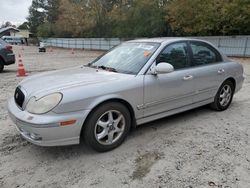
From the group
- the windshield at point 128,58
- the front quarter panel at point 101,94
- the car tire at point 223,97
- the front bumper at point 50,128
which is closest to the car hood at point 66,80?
the front quarter panel at point 101,94

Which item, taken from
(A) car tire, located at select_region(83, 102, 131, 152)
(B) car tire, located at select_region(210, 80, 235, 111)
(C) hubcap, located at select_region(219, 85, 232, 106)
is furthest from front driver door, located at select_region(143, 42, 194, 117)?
(C) hubcap, located at select_region(219, 85, 232, 106)

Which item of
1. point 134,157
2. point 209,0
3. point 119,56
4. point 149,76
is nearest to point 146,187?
point 134,157

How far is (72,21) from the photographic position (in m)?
40.3

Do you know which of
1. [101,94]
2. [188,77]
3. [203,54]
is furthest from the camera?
[203,54]

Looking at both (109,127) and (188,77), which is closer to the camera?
(109,127)

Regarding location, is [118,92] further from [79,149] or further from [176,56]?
[176,56]

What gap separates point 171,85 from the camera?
383cm

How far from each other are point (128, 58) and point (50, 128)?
1.73m

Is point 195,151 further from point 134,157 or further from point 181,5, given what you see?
point 181,5

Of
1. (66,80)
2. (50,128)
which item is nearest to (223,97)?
(66,80)

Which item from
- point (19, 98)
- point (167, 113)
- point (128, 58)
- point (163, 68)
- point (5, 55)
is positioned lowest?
point (167, 113)

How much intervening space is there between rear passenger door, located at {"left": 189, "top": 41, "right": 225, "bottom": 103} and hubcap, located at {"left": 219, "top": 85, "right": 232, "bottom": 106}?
→ 0.94 ft

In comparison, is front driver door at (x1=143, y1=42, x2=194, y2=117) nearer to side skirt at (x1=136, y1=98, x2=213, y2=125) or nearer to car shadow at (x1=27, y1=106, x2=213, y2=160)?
side skirt at (x1=136, y1=98, x2=213, y2=125)

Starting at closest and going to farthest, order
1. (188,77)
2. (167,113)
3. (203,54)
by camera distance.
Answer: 1. (167,113)
2. (188,77)
3. (203,54)
